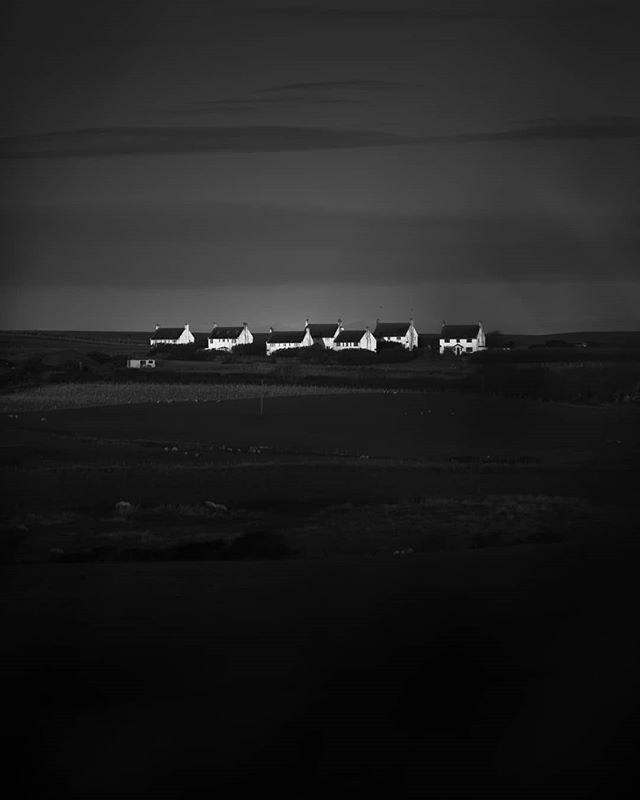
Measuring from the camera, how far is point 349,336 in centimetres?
5569

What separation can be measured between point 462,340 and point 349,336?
38.2 ft

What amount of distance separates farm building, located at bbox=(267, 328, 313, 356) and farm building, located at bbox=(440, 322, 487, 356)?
30.8 feet

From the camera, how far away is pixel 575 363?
2725cm

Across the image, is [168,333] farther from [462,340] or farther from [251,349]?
[462,340]

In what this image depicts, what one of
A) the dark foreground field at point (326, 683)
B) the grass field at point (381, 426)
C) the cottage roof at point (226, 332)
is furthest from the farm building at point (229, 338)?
the dark foreground field at point (326, 683)

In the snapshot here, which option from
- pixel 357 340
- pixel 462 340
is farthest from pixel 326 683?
pixel 357 340

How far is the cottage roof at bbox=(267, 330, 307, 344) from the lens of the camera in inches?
2264

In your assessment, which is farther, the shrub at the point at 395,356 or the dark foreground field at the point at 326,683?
the shrub at the point at 395,356

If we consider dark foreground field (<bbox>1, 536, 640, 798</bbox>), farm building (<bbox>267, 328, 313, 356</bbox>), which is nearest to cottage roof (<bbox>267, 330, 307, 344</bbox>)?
farm building (<bbox>267, 328, 313, 356</bbox>)

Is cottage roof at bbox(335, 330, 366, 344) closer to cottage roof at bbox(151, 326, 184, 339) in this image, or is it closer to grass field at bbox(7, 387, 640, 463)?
cottage roof at bbox(151, 326, 184, 339)

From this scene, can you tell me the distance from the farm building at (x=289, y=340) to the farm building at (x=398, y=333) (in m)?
3.71

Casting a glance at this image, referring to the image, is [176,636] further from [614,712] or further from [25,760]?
[614,712]

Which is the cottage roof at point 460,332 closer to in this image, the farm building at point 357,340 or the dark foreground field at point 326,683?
the farm building at point 357,340

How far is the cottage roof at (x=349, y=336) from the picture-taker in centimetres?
5494
